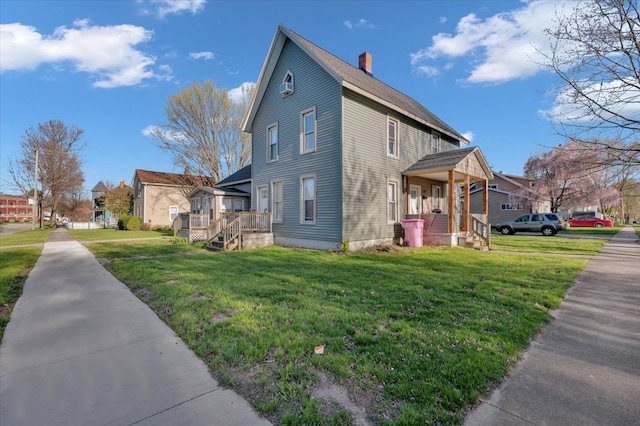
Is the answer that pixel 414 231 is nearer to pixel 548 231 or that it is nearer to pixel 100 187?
pixel 548 231

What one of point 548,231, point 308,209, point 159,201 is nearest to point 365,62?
point 308,209

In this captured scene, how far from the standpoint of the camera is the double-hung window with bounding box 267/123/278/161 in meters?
14.6

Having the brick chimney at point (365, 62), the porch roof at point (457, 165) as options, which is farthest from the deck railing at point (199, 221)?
the brick chimney at point (365, 62)

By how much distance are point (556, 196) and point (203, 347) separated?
37.4m

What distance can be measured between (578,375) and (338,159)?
31.0 ft

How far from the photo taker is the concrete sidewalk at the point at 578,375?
233 cm

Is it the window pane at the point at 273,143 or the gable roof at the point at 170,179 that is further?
the gable roof at the point at 170,179

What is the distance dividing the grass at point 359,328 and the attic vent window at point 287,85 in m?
8.82

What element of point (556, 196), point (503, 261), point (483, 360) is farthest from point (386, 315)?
point (556, 196)

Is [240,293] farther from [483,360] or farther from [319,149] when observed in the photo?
[319,149]

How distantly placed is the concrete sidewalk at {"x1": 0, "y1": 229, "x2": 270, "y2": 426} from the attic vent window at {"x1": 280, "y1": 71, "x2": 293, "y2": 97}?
1093 centimetres

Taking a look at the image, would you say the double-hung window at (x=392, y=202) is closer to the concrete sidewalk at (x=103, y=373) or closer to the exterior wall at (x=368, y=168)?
the exterior wall at (x=368, y=168)

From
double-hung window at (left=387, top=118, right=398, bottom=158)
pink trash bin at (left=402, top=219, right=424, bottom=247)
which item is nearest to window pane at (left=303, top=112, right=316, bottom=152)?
double-hung window at (left=387, top=118, right=398, bottom=158)

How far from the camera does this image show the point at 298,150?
43.4ft
